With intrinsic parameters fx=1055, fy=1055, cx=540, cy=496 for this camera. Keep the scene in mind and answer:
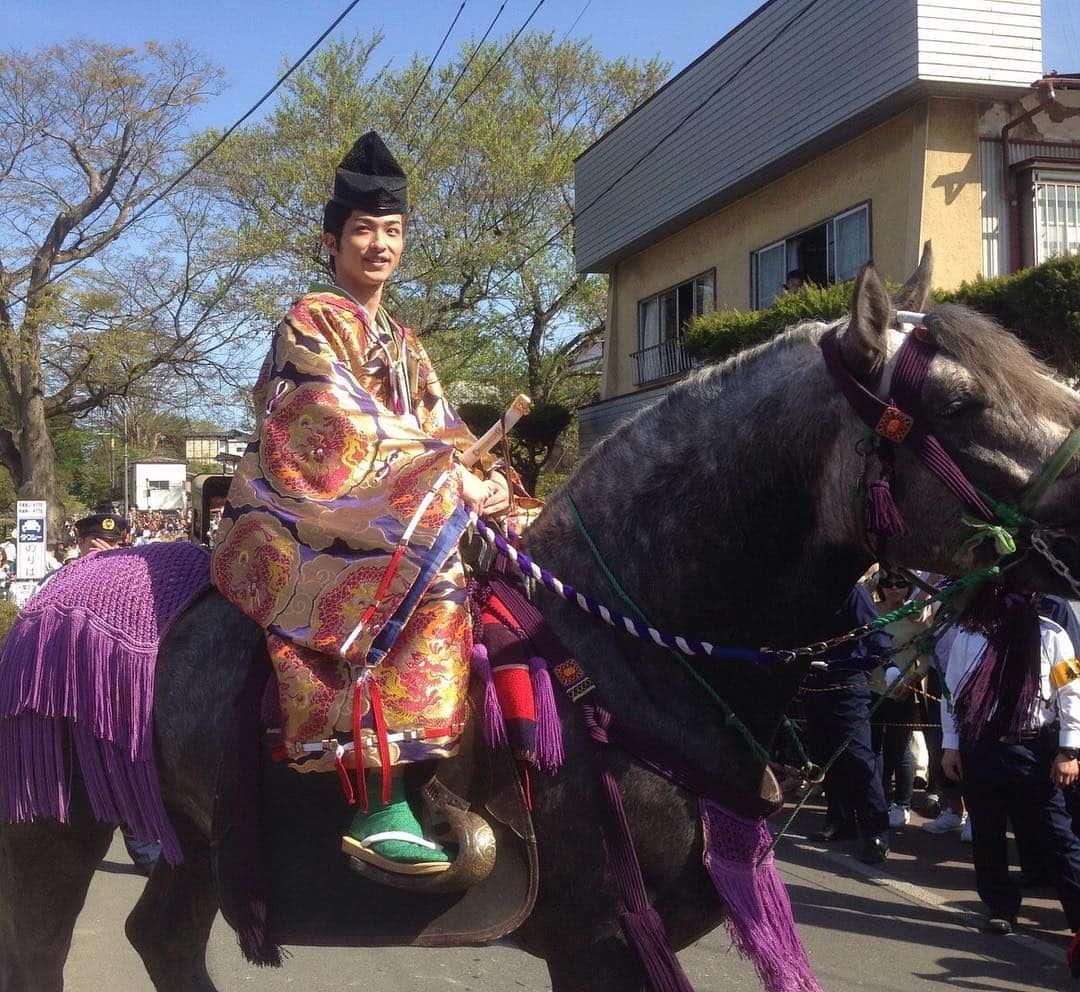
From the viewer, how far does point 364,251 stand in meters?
2.83

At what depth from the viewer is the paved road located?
4.62 m

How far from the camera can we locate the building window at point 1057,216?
1205cm

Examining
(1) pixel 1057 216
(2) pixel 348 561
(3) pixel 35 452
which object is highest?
(1) pixel 1057 216

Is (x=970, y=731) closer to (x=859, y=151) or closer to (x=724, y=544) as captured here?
(x=724, y=544)

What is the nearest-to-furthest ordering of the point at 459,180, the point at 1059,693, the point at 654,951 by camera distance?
the point at 654,951 → the point at 1059,693 → the point at 459,180

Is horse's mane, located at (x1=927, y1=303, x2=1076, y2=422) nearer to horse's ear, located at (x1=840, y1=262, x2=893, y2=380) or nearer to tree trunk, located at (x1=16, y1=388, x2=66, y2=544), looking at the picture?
horse's ear, located at (x1=840, y1=262, x2=893, y2=380)

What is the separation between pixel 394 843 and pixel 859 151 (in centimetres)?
1263

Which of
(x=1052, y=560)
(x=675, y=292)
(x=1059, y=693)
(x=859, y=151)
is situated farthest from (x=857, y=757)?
(x=675, y=292)

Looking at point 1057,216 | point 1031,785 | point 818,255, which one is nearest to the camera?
point 1031,785

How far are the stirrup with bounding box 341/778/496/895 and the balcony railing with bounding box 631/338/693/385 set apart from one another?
15.1 metres

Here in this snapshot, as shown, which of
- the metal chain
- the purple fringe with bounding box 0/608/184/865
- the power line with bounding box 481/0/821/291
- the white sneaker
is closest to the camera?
the metal chain

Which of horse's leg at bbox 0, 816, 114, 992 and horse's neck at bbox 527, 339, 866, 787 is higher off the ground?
horse's neck at bbox 527, 339, 866, 787

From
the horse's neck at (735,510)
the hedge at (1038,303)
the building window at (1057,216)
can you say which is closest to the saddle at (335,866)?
the horse's neck at (735,510)

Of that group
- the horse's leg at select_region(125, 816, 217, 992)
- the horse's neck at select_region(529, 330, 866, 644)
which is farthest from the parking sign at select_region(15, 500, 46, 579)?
the horse's neck at select_region(529, 330, 866, 644)
